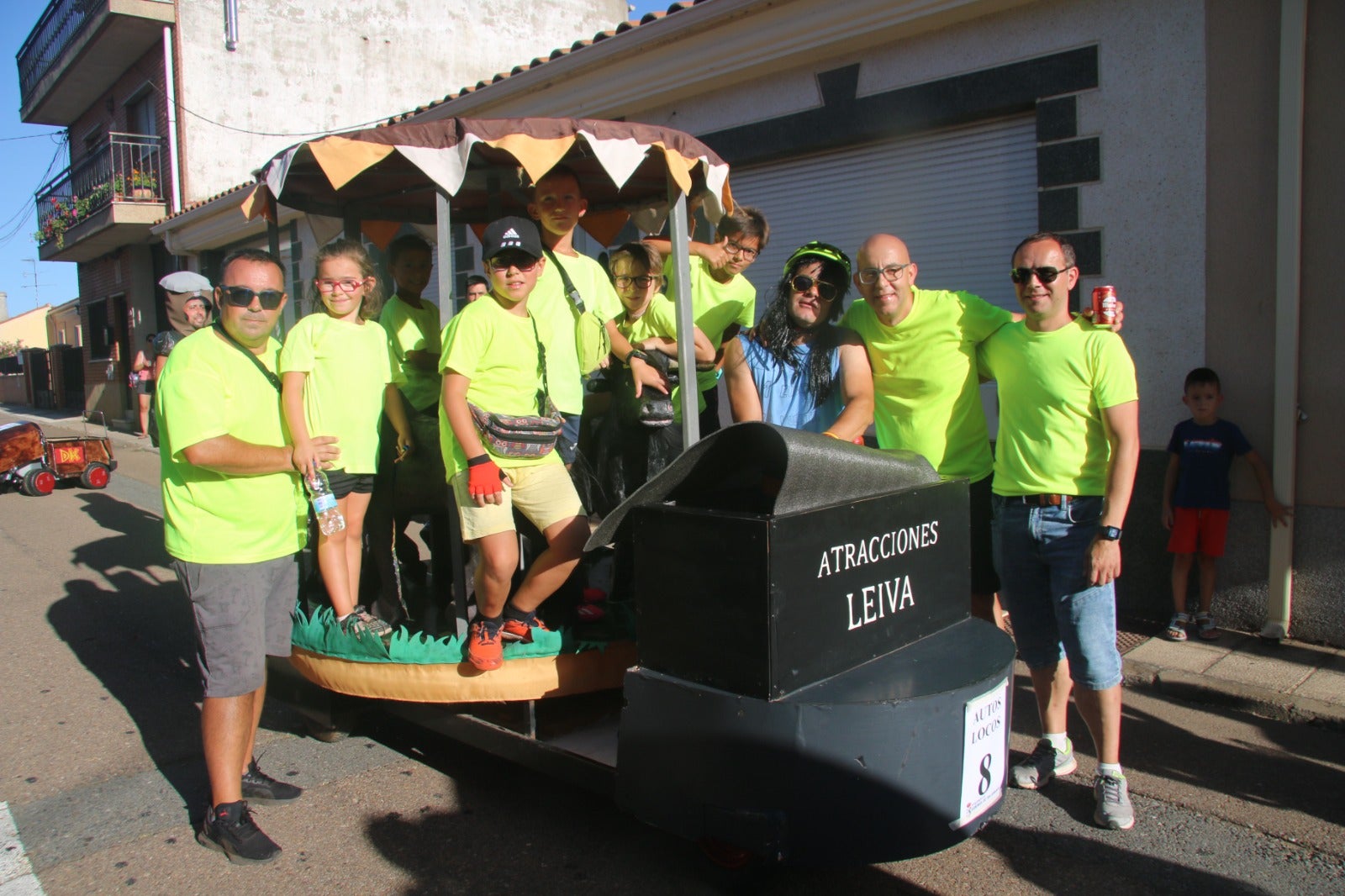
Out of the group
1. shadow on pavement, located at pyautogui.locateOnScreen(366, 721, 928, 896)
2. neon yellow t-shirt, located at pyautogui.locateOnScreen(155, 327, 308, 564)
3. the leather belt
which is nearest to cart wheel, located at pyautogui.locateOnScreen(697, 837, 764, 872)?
shadow on pavement, located at pyautogui.locateOnScreen(366, 721, 928, 896)

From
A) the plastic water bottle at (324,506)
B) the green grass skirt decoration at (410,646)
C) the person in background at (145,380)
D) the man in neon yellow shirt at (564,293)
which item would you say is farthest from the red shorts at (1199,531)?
the person in background at (145,380)

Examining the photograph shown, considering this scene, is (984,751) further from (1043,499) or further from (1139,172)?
(1139,172)

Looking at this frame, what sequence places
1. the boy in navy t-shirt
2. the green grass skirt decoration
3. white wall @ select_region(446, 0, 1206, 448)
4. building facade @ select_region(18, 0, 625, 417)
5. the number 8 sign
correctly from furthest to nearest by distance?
building facade @ select_region(18, 0, 625, 417)
white wall @ select_region(446, 0, 1206, 448)
the boy in navy t-shirt
the green grass skirt decoration
the number 8 sign

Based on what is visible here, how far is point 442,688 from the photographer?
11.5ft

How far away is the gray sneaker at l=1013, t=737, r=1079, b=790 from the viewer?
3707 millimetres

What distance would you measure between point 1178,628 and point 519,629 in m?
3.98

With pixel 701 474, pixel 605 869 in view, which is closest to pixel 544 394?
pixel 701 474

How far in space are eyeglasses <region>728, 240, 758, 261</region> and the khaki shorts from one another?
1503mm

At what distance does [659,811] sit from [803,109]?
20.7 ft

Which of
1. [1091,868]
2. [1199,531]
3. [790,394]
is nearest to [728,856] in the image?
[1091,868]

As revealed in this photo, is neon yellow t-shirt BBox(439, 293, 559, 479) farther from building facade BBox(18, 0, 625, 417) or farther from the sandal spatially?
building facade BBox(18, 0, 625, 417)

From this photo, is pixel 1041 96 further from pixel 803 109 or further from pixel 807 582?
pixel 807 582

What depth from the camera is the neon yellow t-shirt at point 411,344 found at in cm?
453

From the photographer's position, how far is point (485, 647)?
3434mm
